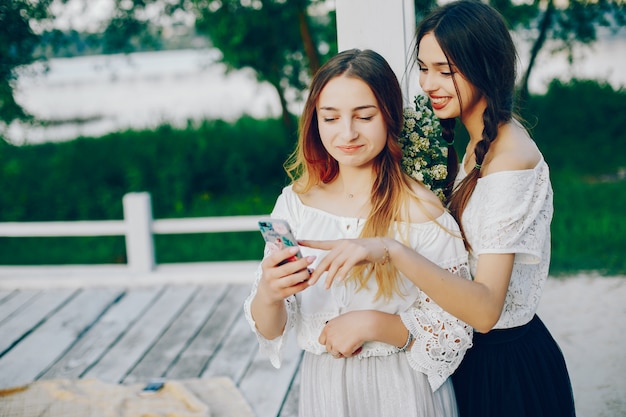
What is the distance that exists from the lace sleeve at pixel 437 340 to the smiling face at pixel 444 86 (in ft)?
1.54

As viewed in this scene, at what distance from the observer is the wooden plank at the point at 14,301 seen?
4711mm

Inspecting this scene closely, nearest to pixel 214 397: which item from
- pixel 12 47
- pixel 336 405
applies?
pixel 336 405

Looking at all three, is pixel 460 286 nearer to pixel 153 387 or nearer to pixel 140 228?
pixel 153 387

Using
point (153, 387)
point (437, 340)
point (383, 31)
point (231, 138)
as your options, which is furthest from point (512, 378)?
point (231, 138)

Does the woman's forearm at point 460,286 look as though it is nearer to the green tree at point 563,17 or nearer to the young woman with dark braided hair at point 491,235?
the young woman with dark braided hair at point 491,235

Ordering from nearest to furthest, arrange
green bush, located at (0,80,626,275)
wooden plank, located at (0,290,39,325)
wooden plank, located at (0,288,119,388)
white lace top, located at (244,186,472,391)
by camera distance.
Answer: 1. white lace top, located at (244,186,472,391)
2. wooden plank, located at (0,288,119,388)
3. wooden plank, located at (0,290,39,325)
4. green bush, located at (0,80,626,275)

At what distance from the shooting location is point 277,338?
211 centimetres

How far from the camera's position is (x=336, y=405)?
79.1 inches

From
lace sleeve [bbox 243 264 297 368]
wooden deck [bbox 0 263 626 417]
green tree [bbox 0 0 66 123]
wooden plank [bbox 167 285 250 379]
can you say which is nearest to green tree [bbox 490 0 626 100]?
wooden deck [bbox 0 263 626 417]

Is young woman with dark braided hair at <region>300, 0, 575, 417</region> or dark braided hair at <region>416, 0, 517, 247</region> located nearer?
young woman with dark braided hair at <region>300, 0, 575, 417</region>

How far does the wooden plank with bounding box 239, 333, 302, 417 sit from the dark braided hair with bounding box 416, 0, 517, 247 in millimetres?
1682

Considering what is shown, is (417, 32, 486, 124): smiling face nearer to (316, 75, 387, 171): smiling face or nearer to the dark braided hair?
the dark braided hair

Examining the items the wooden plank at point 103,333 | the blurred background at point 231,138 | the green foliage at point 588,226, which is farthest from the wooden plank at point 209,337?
the green foliage at point 588,226

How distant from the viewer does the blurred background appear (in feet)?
20.4
